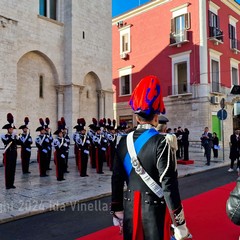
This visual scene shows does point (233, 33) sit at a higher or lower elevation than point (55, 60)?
higher

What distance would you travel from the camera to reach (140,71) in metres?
27.5

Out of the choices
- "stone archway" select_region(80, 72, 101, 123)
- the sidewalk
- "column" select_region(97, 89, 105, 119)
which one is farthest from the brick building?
the sidewalk

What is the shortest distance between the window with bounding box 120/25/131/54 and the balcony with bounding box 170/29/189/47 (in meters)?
5.06

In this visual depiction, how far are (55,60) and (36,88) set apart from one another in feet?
6.52

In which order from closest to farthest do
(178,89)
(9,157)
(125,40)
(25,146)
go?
(9,157) < (25,146) < (178,89) < (125,40)

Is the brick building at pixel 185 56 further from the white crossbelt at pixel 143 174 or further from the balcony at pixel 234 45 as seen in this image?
Answer: the white crossbelt at pixel 143 174

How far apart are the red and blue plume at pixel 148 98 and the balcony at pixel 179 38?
21.8m

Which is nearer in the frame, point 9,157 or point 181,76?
point 9,157

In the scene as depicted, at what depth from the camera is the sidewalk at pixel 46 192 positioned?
647 centimetres

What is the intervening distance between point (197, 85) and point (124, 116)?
770cm

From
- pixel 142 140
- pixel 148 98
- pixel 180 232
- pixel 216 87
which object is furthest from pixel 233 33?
pixel 180 232

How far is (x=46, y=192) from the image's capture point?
8047mm

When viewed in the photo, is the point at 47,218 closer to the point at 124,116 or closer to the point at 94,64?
the point at 94,64

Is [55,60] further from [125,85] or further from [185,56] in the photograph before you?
[125,85]
